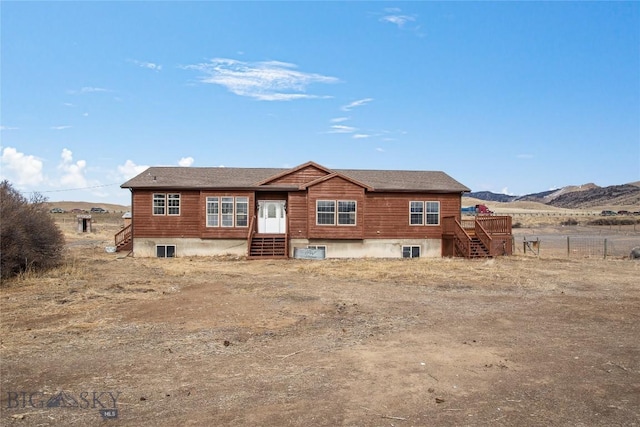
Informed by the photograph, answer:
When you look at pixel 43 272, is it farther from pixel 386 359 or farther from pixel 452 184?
pixel 452 184

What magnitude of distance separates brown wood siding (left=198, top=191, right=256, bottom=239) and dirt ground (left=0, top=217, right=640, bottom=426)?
10.8 metres

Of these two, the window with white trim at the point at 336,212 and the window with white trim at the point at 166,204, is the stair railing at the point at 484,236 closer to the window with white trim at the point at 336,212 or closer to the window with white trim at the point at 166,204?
the window with white trim at the point at 336,212

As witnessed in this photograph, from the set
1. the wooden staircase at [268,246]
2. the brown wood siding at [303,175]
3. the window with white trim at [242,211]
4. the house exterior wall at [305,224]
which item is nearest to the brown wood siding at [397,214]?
the house exterior wall at [305,224]

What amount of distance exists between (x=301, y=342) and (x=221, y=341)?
1.44 m

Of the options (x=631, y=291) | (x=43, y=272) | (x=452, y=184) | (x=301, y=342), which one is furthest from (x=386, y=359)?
(x=452, y=184)

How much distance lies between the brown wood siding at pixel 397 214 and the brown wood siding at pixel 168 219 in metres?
9.46

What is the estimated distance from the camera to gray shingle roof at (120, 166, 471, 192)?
26.5 meters

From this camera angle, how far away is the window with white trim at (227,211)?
87.6ft

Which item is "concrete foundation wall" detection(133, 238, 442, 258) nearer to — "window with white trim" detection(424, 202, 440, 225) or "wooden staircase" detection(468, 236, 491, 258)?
"window with white trim" detection(424, 202, 440, 225)

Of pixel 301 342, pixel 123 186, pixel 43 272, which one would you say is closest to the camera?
pixel 301 342

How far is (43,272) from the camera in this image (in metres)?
17.5

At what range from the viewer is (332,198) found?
26.5m

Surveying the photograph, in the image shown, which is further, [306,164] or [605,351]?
[306,164]

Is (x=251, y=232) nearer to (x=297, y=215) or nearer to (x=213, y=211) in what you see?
(x=213, y=211)
